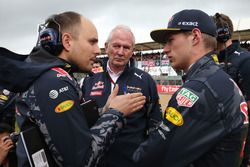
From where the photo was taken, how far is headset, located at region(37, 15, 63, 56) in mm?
1688

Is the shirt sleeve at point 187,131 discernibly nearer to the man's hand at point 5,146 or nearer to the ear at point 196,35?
the ear at point 196,35

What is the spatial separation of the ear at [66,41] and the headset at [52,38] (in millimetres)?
22

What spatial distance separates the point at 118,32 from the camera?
3021mm

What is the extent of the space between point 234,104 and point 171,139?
446 millimetres

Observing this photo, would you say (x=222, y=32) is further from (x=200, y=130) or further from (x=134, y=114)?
(x=200, y=130)

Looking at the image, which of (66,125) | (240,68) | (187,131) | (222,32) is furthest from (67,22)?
(240,68)

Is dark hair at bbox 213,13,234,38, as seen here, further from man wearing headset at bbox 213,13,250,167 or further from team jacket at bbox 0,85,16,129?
team jacket at bbox 0,85,16,129

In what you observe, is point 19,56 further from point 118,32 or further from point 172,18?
point 118,32

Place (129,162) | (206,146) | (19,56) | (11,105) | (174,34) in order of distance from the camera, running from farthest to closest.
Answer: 1. (11,105)
2. (129,162)
3. (174,34)
4. (19,56)
5. (206,146)

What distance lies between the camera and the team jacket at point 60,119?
4.61 feet

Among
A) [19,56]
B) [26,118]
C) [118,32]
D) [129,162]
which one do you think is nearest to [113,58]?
[118,32]

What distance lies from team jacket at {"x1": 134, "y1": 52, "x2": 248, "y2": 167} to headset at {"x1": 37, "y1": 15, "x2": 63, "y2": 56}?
84 centimetres

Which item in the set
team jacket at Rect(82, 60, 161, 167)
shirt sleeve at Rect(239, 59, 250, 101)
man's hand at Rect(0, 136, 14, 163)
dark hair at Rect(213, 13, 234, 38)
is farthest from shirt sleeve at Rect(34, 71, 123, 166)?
dark hair at Rect(213, 13, 234, 38)

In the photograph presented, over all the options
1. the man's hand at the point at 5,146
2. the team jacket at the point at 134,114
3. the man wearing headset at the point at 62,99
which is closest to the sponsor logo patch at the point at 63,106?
the man wearing headset at the point at 62,99
